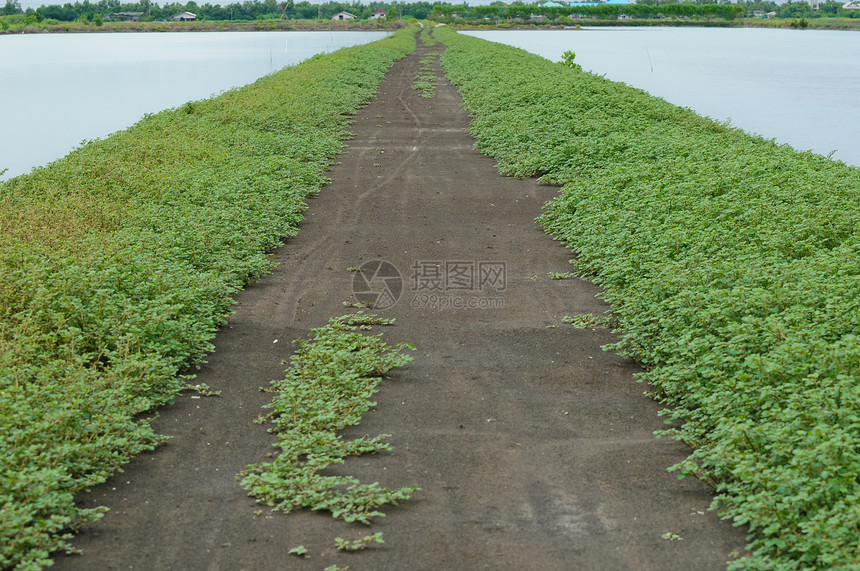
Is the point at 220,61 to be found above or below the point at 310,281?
above

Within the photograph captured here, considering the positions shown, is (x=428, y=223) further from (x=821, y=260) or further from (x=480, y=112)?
(x=480, y=112)

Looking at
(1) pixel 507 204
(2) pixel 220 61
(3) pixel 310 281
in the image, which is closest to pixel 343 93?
(1) pixel 507 204

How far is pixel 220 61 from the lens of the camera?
48.9 meters

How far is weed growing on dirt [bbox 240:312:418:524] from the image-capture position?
4969mm

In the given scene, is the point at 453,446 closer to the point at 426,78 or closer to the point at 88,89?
the point at 426,78

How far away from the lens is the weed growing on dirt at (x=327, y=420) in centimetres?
497

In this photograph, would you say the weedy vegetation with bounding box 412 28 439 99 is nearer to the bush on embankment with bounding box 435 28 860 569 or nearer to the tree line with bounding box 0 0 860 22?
the bush on embankment with bounding box 435 28 860 569

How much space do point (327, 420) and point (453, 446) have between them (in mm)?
961

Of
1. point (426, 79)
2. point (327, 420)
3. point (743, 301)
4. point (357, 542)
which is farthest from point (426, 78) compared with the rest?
point (357, 542)

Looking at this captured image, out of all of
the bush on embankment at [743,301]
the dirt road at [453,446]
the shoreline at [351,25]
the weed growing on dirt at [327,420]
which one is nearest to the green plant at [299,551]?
the dirt road at [453,446]

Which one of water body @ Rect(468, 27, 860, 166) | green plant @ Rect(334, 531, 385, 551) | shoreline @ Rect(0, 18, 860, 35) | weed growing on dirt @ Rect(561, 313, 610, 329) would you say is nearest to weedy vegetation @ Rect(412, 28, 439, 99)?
water body @ Rect(468, 27, 860, 166)

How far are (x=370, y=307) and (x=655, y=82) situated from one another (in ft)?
98.4

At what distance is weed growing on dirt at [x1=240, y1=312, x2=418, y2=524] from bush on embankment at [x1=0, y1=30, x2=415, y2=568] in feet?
3.02

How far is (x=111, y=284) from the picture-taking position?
24.6 feet
